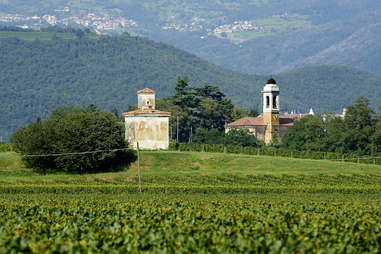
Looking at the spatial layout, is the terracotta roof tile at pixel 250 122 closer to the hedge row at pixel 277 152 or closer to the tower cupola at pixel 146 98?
the tower cupola at pixel 146 98

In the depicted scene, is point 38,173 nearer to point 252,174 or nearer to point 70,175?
point 70,175

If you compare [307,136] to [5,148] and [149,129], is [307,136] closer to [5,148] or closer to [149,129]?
[149,129]

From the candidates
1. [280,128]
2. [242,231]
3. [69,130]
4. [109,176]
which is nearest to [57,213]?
[242,231]

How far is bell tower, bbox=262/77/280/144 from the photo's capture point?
173625 millimetres

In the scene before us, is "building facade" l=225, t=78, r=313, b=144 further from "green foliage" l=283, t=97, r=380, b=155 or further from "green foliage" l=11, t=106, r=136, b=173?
"green foliage" l=11, t=106, r=136, b=173

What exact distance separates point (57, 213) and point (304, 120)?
12737 centimetres

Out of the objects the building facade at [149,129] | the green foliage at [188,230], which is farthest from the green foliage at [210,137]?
the green foliage at [188,230]

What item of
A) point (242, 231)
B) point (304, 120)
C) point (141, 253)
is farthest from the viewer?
point (304, 120)

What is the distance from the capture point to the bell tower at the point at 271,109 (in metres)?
174

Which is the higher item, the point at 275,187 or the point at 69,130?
the point at 69,130

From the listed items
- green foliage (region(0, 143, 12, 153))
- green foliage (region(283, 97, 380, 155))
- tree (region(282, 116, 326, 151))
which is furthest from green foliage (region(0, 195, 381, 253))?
tree (region(282, 116, 326, 151))

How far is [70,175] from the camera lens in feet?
318

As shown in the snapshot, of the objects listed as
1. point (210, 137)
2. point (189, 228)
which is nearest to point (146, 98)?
point (210, 137)

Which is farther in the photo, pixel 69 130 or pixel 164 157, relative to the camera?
pixel 164 157
